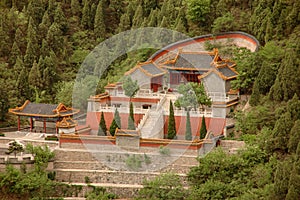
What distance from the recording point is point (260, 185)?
33.7 m

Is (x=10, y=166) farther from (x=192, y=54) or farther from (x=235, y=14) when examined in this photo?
(x=235, y=14)

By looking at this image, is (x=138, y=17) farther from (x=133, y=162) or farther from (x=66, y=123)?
(x=133, y=162)

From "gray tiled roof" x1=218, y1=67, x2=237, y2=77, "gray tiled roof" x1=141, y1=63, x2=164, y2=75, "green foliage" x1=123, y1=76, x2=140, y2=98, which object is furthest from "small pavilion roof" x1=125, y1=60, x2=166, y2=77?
"gray tiled roof" x1=218, y1=67, x2=237, y2=77

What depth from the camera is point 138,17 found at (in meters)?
52.4

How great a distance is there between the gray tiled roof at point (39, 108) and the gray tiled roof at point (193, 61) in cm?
668

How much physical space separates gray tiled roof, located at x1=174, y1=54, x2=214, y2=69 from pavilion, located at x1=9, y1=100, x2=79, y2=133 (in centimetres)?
579

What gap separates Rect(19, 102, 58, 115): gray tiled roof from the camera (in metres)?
40.7

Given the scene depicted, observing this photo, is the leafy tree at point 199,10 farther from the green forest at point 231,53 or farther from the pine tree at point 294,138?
the pine tree at point 294,138

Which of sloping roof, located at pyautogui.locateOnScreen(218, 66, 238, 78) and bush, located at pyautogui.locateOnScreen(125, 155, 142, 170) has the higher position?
sloping roof, located at pyautogui.locateOnScreen(218, 66, 238, 78)

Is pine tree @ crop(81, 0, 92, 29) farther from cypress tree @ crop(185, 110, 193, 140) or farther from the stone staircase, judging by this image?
cypress tree @ crop(185, 110, 193, 140)

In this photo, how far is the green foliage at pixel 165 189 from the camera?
35.1 meters

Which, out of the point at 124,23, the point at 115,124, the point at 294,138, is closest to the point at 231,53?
the point at 115,124

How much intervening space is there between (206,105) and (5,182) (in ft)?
31.4

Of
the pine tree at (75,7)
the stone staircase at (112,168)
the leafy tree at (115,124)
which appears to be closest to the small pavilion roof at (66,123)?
the stone staircase at (112,168)
